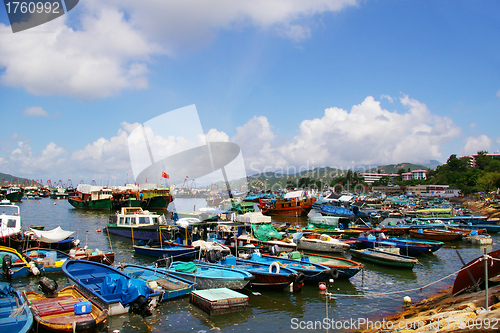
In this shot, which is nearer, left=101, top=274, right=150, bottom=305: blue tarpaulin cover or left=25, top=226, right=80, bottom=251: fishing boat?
left=101, top=274, right=150, bottom=305: blue tarpaulin cover

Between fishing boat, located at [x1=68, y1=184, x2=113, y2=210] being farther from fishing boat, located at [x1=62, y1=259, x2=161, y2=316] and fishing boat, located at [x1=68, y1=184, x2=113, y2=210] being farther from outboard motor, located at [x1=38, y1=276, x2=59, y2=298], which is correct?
fishing boat, located at [x1=62, y1=259, x2=161, y2=316]

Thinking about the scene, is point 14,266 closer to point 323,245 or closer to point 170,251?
point 170,251

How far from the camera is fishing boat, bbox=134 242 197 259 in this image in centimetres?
1892

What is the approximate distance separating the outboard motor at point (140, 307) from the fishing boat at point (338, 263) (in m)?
9.02

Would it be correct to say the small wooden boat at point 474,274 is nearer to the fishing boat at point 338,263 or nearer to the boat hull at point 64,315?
the fishing boat at point 338,263

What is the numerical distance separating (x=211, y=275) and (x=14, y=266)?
1090cm

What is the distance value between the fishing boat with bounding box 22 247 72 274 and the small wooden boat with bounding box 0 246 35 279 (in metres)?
0.49

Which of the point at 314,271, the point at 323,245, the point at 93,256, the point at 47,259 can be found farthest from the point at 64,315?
the point at 323,245

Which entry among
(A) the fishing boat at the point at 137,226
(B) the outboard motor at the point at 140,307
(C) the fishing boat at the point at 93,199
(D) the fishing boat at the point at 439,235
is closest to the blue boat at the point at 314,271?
(B) the outboard motor at the point at 140,307

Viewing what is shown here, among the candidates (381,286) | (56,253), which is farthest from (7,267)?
(381,286)

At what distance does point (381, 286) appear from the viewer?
50.8 feet

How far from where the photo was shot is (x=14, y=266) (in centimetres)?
1588

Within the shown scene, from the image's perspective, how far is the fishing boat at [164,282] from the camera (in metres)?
12.4

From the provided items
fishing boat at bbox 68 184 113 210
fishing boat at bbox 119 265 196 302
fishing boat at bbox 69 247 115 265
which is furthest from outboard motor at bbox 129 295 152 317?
fishing boat at bbox 68 184 113 210
